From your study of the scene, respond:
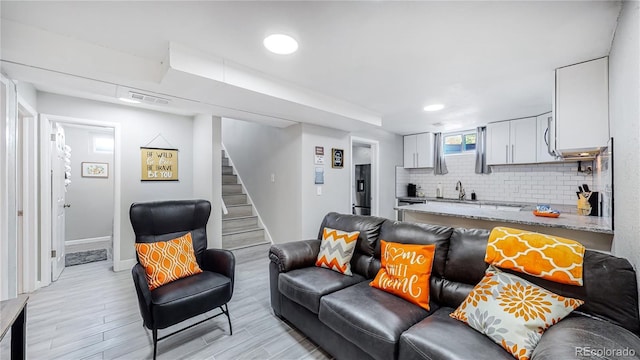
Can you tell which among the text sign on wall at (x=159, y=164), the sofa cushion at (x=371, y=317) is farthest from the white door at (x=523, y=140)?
the text sign on wall at (x=159, y=164)

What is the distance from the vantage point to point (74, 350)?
191cm

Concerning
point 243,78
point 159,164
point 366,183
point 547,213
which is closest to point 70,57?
point 243,78

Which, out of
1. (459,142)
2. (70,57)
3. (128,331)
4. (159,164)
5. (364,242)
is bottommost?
(128,331)

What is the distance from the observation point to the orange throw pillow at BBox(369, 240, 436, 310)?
5.74ft

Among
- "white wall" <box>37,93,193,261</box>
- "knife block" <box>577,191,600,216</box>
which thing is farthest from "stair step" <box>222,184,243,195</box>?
"knife block" <box>577,191,600,216</box>

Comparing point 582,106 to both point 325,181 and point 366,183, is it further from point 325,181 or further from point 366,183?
point 366,183

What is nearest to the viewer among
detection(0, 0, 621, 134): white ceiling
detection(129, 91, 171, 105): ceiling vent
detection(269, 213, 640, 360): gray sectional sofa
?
detection(269, 213, 640, 360): gray sectional sofa

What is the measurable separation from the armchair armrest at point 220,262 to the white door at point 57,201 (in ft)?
7.33

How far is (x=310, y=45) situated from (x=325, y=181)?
Result: 7.93ft

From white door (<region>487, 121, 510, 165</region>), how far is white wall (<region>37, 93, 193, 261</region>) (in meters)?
5.22

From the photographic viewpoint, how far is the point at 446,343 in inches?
50.3

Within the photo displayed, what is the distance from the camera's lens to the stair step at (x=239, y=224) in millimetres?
4590

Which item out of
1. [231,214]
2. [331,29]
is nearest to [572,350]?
[331,29]

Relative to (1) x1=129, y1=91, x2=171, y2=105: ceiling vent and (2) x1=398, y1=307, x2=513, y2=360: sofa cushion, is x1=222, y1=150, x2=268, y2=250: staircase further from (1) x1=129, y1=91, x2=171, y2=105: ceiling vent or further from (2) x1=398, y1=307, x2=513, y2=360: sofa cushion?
(2) x1=398, y1=307, x2=513, y2=360: sofa cushion
